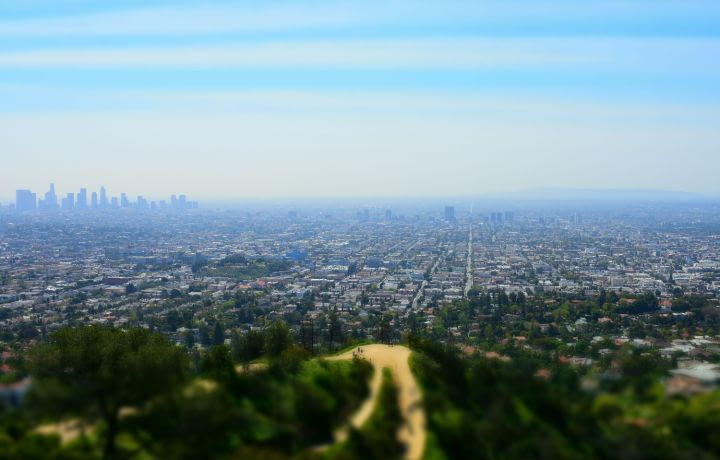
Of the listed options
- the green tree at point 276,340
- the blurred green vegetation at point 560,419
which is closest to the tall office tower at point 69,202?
the green tree at point 276,340

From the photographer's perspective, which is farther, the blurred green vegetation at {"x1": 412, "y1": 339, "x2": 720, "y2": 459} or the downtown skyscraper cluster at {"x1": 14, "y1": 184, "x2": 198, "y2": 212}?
the downtown skyscraper cluster at {"x1": 14, "y1": 184, "x2": 198, "y2": 212}

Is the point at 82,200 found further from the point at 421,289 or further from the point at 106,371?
the point at 106,371

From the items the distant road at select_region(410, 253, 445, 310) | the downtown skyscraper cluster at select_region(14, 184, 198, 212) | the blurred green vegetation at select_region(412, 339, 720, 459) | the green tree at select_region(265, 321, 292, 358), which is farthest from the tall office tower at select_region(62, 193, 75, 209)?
the blurred green vegetation at select_region(412, 339, 720, 459)

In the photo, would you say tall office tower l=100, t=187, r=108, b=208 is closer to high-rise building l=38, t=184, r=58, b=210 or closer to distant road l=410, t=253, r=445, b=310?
high-rise building l=38, t=184, r=58, b=210

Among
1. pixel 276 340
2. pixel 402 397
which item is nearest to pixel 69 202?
pixel 276 340

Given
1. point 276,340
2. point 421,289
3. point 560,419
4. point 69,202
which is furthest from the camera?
point 69,202
